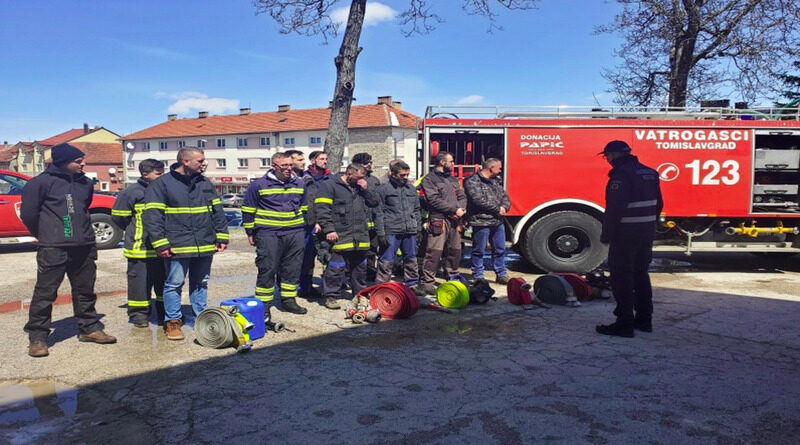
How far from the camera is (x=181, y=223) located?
4.87m

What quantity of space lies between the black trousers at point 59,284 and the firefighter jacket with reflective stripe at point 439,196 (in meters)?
3.69

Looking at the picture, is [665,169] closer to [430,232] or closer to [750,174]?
[750,174]

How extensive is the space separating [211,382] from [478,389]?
182cm

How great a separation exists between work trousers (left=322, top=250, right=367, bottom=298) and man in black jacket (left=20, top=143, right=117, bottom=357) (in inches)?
87.1

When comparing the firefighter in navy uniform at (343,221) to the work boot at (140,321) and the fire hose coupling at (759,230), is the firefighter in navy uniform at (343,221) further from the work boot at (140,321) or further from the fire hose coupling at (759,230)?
the fire hose coupling at (759,230)

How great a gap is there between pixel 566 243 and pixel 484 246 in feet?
4.98

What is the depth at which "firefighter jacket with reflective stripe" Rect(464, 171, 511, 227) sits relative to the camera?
284 inches

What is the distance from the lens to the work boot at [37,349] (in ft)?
14.6

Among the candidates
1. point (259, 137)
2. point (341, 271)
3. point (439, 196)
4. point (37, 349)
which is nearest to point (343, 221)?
point (341, 271)

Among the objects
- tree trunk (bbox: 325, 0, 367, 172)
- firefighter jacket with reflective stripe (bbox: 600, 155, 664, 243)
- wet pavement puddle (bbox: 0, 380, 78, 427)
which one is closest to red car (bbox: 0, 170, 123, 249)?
tree trunk (bbox: 325, 0, 367, 172)

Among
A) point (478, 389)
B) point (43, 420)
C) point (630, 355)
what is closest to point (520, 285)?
point (630, 355)

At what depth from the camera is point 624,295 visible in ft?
16.4

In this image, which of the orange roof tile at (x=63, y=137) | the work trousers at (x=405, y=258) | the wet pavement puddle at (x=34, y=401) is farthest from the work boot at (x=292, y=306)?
the orange roof tile at (x=63, y=137)

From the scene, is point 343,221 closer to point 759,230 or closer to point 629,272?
point 629,272
